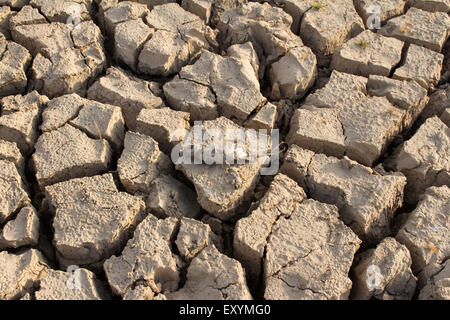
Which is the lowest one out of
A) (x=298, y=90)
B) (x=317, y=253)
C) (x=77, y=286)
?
(x=77, y=286)

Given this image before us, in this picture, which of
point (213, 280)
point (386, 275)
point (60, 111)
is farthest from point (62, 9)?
point (386, 275)

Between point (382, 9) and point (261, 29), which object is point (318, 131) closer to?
point (261, 29)

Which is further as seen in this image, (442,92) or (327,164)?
(442,92)

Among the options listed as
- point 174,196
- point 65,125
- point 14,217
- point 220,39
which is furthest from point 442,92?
point 14,217

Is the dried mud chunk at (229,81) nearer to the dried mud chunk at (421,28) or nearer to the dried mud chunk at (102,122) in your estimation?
the dried mud chunk at (102,122)

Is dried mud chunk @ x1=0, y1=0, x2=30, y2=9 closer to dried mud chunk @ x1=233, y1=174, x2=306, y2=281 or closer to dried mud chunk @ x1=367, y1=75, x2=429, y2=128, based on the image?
dried mud chunk @ x1=233, y1=174, x2=306, y2=281

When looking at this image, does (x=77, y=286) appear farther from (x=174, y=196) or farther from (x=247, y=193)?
(x=247, y=193)
